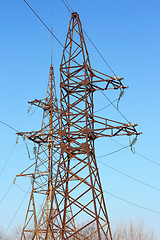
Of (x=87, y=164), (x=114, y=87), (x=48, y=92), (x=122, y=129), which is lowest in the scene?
(x=87, y=164)

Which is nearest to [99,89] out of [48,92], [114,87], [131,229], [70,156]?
[114,87]

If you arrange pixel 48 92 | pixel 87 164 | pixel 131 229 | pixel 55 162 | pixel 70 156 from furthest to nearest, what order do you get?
pixel 131 229 < pixel 48 92 < pixel 55 162 < pixel 70 156 < pixel 87 164

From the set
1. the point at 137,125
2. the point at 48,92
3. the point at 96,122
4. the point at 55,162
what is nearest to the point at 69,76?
the point at 96,122

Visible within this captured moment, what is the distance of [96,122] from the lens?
2164 centimetres

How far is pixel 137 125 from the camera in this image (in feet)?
68.4

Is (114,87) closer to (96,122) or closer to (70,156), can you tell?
(96,122)

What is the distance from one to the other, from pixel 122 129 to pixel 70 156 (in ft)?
10.9

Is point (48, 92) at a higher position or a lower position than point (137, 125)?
higher

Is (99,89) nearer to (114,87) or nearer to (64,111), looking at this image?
(114,87)

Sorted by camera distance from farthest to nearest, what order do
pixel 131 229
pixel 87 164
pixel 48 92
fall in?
pixel 131 229, pixel 48 92, pixel 87 164

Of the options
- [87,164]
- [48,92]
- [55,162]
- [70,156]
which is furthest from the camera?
[48,92]

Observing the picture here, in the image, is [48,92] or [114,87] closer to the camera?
[114,87]

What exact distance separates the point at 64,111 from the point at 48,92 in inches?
547

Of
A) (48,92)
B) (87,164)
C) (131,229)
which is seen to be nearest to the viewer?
(87,164)
